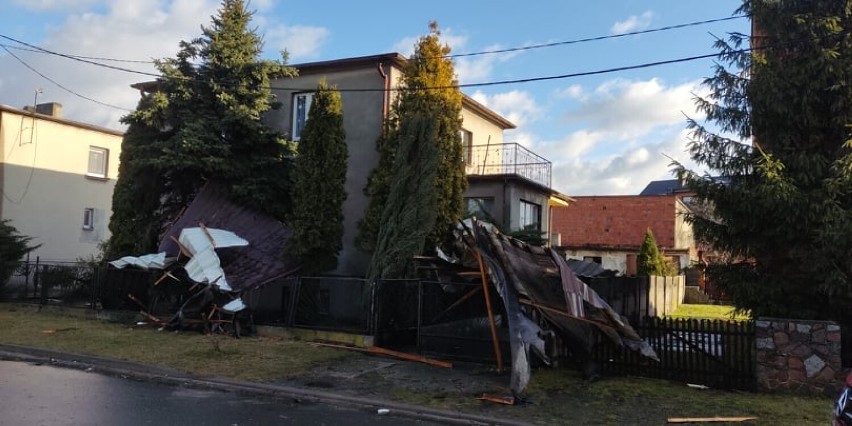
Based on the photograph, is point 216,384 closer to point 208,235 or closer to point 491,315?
point 491,315

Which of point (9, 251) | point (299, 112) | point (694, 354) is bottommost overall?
point (694, 354)

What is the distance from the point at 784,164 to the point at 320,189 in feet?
30.9

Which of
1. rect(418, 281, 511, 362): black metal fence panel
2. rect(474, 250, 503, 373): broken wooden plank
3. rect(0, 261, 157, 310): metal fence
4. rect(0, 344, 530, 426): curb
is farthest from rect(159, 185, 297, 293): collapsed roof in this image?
rect(474, 250, 503, 373): broken wooden plank

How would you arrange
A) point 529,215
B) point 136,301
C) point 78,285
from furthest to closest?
point 529,215 < point 78,285 < point 136,301

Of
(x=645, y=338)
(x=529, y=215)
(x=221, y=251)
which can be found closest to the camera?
(x=645, y=338)

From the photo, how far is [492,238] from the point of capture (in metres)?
9.27

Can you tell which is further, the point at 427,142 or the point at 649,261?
the point at 649,261

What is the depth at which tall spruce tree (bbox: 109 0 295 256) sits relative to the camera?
1719 centimetres

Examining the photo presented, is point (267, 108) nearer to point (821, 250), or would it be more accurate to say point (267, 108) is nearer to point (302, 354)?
point (302, 354)

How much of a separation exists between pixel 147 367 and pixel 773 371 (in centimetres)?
931

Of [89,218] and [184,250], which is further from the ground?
[89,218]

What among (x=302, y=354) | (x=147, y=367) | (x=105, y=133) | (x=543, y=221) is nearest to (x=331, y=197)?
(x=302, y=354)

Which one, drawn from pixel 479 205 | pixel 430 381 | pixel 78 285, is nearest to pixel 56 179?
pixel 78 285

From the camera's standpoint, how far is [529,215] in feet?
67.0
